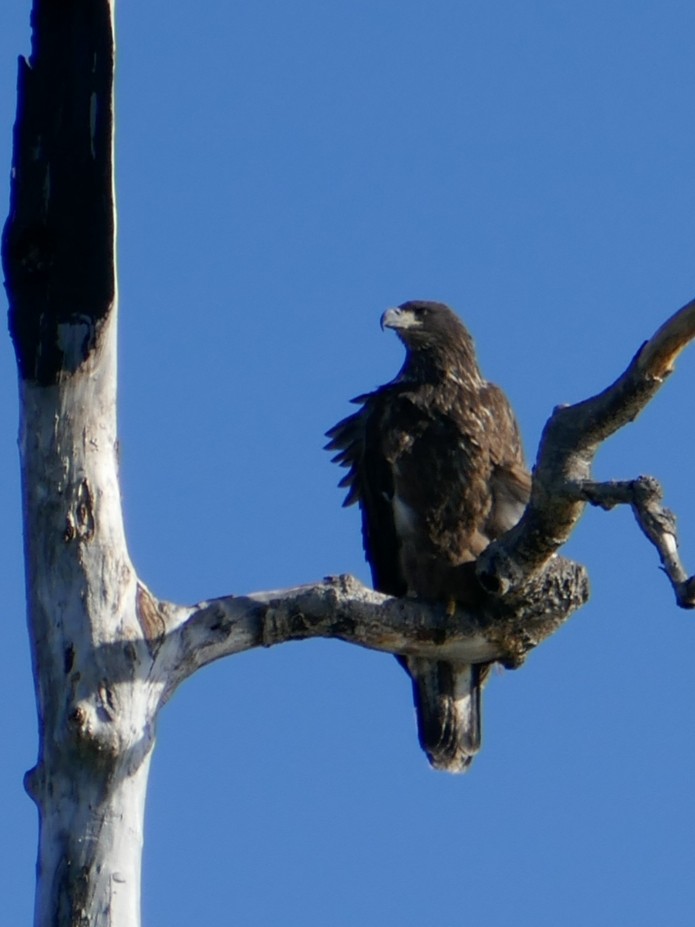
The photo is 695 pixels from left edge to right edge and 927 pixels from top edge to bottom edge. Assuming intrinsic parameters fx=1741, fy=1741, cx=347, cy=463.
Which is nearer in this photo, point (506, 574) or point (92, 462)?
point (92, 462)

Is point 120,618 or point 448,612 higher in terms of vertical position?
point 448,612

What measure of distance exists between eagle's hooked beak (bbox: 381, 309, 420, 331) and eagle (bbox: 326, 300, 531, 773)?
440mm

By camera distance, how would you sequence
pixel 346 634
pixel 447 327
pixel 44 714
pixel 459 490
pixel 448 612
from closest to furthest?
pixel 44 714, pixel 346 634, pixel 448 612, pixel 459 490, pixel 447 327

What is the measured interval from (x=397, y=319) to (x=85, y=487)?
2872 millimetres

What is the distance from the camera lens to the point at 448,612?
20.2ft

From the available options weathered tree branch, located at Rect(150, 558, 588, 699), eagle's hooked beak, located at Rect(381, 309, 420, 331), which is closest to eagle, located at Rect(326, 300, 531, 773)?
weathered tree branch, located at Rect(150, 558, 588, 699)

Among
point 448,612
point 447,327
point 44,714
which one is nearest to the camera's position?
point 44,714

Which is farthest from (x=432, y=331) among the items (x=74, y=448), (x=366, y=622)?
(x=74, y=448)

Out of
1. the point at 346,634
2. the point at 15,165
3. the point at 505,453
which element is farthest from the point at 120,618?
the point at 505,453

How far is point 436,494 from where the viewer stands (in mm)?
6699

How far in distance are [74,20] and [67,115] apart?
0.28 m

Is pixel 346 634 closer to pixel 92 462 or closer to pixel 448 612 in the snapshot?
pixel 448 612

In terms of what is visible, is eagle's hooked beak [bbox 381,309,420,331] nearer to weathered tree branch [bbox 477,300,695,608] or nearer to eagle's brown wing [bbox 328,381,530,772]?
eagle's brown wing [bbox 328,381,530,772]

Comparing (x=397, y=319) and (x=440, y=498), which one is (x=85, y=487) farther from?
(x=397, y=319)
